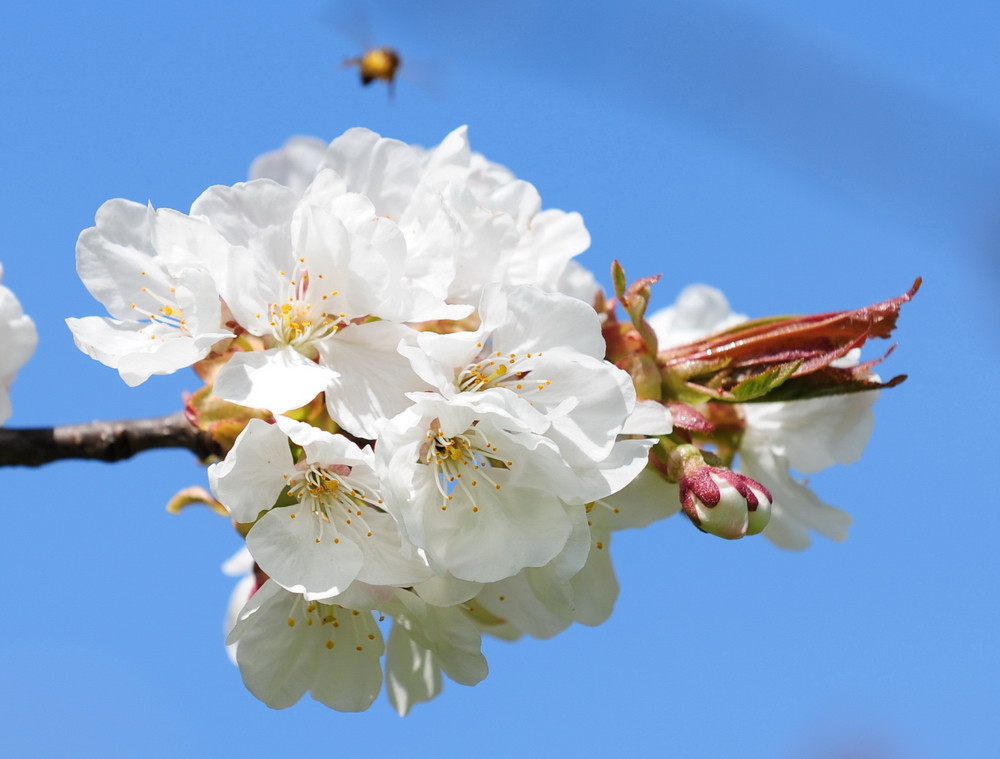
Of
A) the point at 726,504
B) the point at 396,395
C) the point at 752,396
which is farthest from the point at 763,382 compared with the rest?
the point at 396,395

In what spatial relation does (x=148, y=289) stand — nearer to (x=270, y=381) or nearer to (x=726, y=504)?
(x=270, y=381)

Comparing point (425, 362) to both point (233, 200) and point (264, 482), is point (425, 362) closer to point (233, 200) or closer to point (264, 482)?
point (264, 482)

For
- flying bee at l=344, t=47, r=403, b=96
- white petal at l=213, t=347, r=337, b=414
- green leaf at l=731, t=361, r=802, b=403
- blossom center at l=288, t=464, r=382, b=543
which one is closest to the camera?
white petal at l=213, t=347, r=337, b=414

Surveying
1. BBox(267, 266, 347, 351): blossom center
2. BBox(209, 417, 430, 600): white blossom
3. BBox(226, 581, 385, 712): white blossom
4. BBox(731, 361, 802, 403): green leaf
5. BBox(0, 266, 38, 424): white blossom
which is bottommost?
BBox(226, 581, 385, 712): white blossom

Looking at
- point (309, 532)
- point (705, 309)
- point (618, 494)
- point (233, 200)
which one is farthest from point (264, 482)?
point (705, 309)

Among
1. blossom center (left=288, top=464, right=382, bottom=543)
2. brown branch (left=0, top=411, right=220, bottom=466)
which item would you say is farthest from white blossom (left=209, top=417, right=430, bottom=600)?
brown branch (left=0, top=411, right=220, bottom=466)

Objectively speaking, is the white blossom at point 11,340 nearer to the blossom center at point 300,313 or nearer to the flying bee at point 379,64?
the blossom center at point 300,313

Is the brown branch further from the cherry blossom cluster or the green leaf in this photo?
the green leaf
